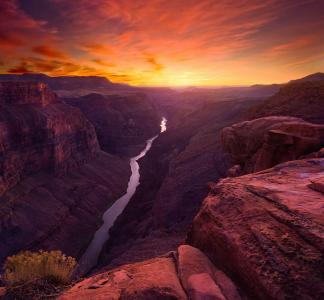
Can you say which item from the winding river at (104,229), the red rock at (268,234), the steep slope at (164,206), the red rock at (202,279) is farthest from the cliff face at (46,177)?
the red rock at (268,234)

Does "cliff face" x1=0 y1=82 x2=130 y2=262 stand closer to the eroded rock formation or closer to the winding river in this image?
the winding river

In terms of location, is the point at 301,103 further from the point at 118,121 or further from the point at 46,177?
the point at 118,121

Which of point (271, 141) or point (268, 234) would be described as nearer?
point (268, 234)

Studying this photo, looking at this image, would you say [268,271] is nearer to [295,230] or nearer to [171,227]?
[295,230]

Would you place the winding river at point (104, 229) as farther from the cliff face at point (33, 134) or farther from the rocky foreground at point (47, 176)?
the cliff face at point (33, 134)

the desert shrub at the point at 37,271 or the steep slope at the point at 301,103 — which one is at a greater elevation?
the steep slope at the point at 301,103

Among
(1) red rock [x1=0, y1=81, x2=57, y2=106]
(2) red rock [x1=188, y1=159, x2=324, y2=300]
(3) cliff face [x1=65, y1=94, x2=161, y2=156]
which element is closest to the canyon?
(2) red rock [x1=188, y1=159, x2=324, y2=300]

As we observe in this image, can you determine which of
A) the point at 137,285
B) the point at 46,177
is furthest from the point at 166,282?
the point at 46,177
